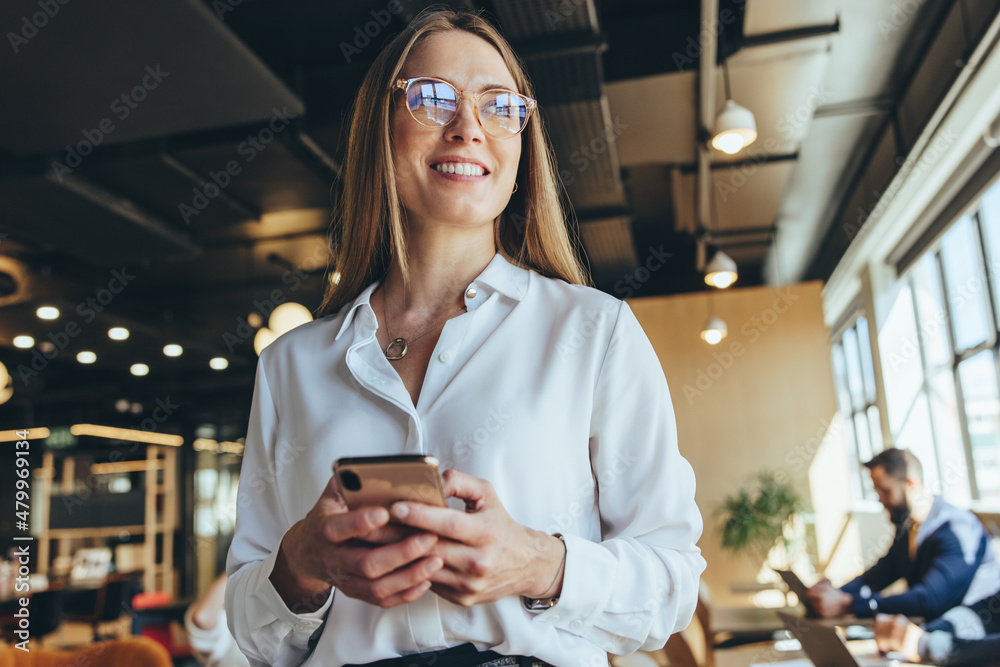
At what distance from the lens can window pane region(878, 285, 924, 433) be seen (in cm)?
876

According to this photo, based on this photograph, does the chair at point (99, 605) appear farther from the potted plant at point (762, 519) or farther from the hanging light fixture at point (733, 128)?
the hanging light fixture at point (733, 128)

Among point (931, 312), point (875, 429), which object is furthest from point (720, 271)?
point (875, 429)

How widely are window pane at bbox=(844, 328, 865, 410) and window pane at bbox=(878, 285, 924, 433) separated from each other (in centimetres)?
184

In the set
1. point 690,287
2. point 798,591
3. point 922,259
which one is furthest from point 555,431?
point 690,287

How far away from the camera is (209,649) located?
3.10 metres

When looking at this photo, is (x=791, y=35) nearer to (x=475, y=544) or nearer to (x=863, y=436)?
(x=475, y=544)

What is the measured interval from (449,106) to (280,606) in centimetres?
67

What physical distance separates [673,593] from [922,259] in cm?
845

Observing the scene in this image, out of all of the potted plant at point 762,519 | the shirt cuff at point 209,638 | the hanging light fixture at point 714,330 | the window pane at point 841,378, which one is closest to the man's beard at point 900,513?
the potted plant at point 762,519

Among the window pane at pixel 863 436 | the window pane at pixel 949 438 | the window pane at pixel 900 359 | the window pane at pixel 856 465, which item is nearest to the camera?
the window pane at pixel 949 438

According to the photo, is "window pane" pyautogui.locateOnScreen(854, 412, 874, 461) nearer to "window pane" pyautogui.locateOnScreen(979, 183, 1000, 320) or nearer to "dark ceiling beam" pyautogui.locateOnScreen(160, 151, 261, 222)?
"window pane" pyautogui.locateOnScreen(979, 183, 1000, 320)

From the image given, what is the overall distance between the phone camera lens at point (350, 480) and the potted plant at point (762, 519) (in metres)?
8.13

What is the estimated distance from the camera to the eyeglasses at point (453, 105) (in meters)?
1.05

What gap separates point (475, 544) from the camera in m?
0.72
